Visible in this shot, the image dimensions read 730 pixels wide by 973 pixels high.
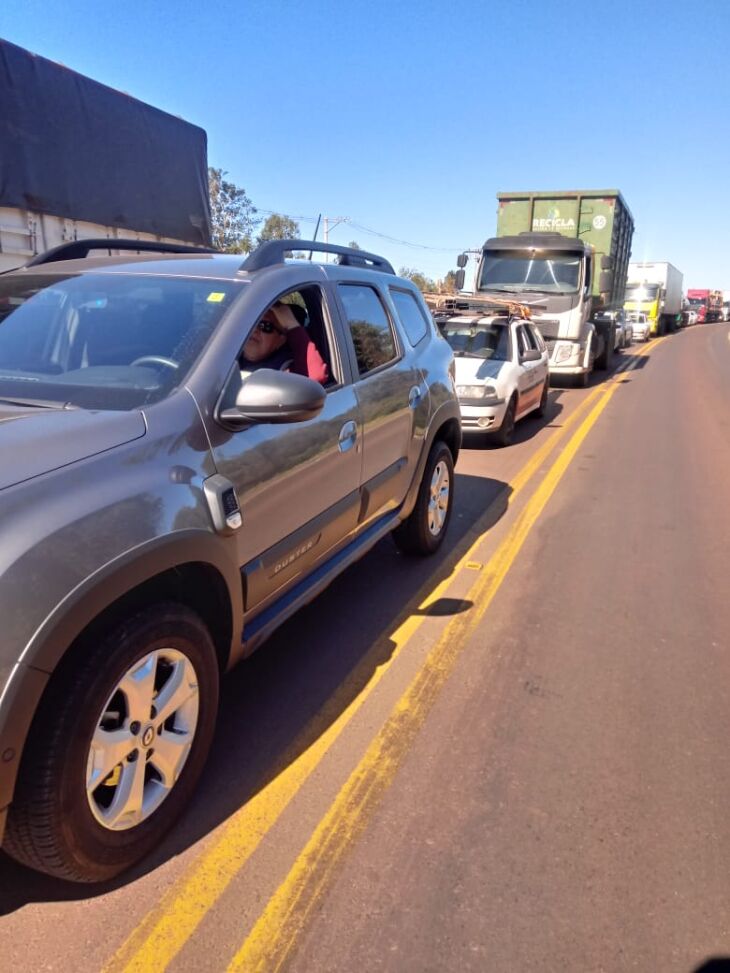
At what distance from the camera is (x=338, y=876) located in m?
2.24

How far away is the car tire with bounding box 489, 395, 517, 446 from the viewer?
29.2 ft

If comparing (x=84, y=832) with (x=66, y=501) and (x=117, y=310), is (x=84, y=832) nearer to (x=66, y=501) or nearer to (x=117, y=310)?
(x=66, y=501)

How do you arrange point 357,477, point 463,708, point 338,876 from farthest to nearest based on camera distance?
1. point 357,477
2. point 463,708
3. point 338,876

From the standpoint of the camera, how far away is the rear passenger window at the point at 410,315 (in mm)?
4449

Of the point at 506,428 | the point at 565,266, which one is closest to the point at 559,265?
the point at 565,266

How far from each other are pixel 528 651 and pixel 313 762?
1443mm

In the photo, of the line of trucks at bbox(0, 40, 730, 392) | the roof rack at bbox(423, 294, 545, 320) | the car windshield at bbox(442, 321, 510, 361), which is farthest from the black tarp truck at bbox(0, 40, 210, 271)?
the roof rack at bbox(423, 294, 545, 320)

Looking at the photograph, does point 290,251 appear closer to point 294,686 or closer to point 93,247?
point 93,247

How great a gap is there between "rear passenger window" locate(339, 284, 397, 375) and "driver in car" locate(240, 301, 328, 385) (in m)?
0.32

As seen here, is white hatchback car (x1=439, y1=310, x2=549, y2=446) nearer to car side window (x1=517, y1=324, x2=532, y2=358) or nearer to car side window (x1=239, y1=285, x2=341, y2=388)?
car side window (x1=517, y1=324, x2=532, y2=358)

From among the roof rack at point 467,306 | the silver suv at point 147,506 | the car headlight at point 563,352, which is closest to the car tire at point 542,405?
the roof rack at point 467,306

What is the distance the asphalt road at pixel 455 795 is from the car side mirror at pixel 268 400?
4.45ft

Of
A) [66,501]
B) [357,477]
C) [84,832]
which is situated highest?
[66,501]

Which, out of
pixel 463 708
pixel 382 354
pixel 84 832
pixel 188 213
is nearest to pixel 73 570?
pixel 84 832
